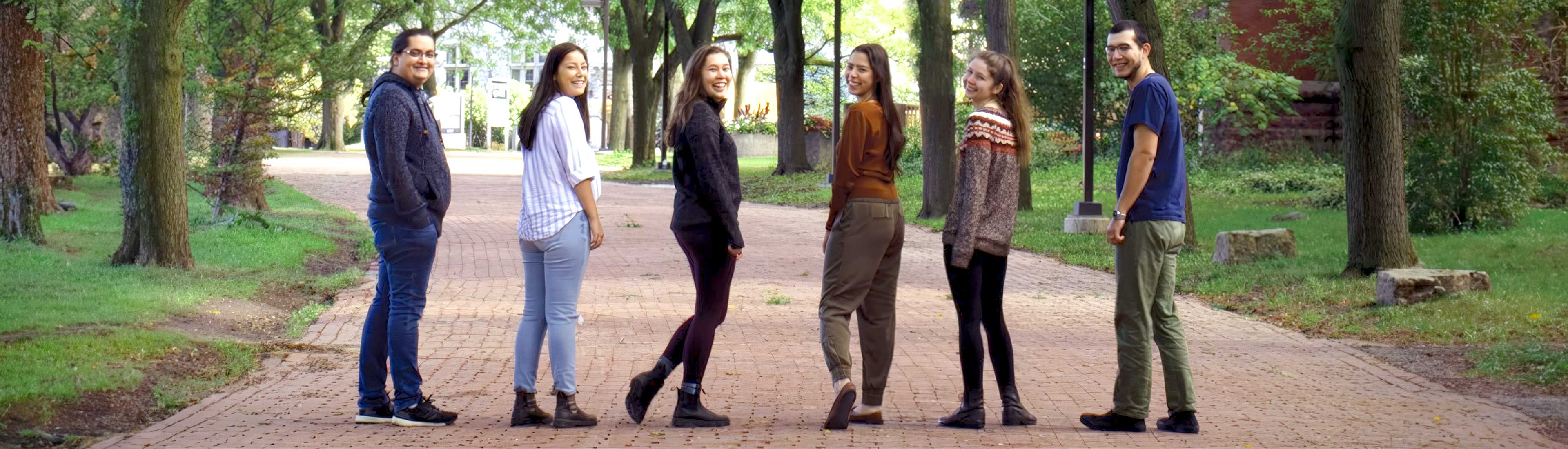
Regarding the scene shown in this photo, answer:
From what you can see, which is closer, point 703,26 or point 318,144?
point 703,26

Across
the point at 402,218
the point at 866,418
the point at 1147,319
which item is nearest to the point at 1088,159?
the point at 1147,319

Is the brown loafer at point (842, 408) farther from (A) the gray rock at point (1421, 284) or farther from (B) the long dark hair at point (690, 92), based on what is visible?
(A) the gray rock at point (1421, 284)

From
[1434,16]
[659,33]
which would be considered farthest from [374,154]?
[659,33]

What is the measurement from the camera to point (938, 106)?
20328mm

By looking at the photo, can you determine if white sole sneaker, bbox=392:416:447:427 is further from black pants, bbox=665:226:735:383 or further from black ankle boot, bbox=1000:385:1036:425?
black ankle boot, bbox=1000:385:1036:425

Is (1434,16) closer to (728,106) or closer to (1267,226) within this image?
(1267,226)

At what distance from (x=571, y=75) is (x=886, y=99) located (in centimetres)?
126

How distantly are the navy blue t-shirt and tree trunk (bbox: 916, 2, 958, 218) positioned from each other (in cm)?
1432

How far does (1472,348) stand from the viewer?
8.85 meters

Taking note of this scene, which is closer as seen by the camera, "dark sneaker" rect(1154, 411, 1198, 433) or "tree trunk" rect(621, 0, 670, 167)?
"dark sneaker" rect(1154, 411, 1198, 433)

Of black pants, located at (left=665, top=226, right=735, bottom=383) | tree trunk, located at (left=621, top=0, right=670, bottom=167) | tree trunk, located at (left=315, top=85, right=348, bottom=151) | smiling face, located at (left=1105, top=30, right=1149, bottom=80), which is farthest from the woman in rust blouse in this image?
tree trunk, located at (left=315, top=85, right=348, bottom=151)

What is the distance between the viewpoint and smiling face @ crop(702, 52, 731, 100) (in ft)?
19.0

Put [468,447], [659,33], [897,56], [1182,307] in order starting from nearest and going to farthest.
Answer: [468,447], [1182,307], [659,33], [897,56]

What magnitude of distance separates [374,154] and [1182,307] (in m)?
7.15
